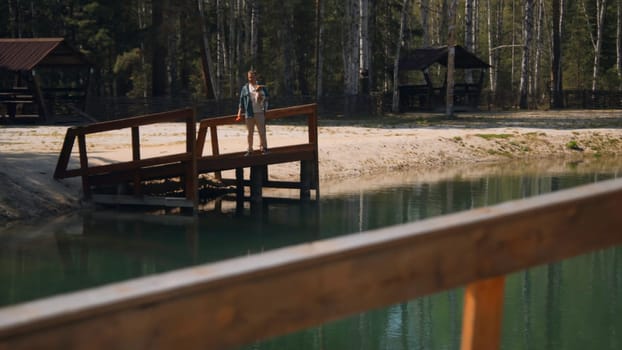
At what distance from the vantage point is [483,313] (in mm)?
2520

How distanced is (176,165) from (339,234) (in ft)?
12.6

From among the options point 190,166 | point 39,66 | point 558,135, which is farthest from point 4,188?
point 558,135

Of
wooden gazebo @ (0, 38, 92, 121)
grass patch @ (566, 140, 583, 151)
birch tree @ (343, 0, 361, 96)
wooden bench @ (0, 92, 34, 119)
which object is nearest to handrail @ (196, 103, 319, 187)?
grass patch @ (566, 140, 583, 151)

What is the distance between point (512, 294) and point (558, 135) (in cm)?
2066

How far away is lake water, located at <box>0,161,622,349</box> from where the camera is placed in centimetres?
1152

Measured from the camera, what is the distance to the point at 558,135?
33.2 meters

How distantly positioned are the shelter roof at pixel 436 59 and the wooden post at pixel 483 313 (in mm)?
40608

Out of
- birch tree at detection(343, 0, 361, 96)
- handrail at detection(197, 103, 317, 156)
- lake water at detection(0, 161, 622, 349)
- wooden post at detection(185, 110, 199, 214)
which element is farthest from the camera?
birch tree at detection(343, 0, 361, 96)

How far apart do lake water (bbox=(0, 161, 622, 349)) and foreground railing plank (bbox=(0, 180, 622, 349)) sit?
27.3ft

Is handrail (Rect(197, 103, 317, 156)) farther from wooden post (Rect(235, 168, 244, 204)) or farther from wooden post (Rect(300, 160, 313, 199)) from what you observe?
wooden post (Rect(235, 168, 244, 204))

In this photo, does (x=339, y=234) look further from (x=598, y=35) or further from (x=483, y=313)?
(x=598, y=35)

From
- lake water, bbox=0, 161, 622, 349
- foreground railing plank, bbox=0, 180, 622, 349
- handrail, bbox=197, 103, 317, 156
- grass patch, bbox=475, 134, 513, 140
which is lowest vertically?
lake water, bbox=0, 161, 622, 349

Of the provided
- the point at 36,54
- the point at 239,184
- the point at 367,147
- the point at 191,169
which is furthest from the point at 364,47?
the point at 191,169

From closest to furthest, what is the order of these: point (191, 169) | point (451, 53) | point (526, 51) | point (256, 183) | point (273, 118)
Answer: point (191, 169) < point (273, 118) < point (256, 183) < point (451, 53) < point (526, 51)
